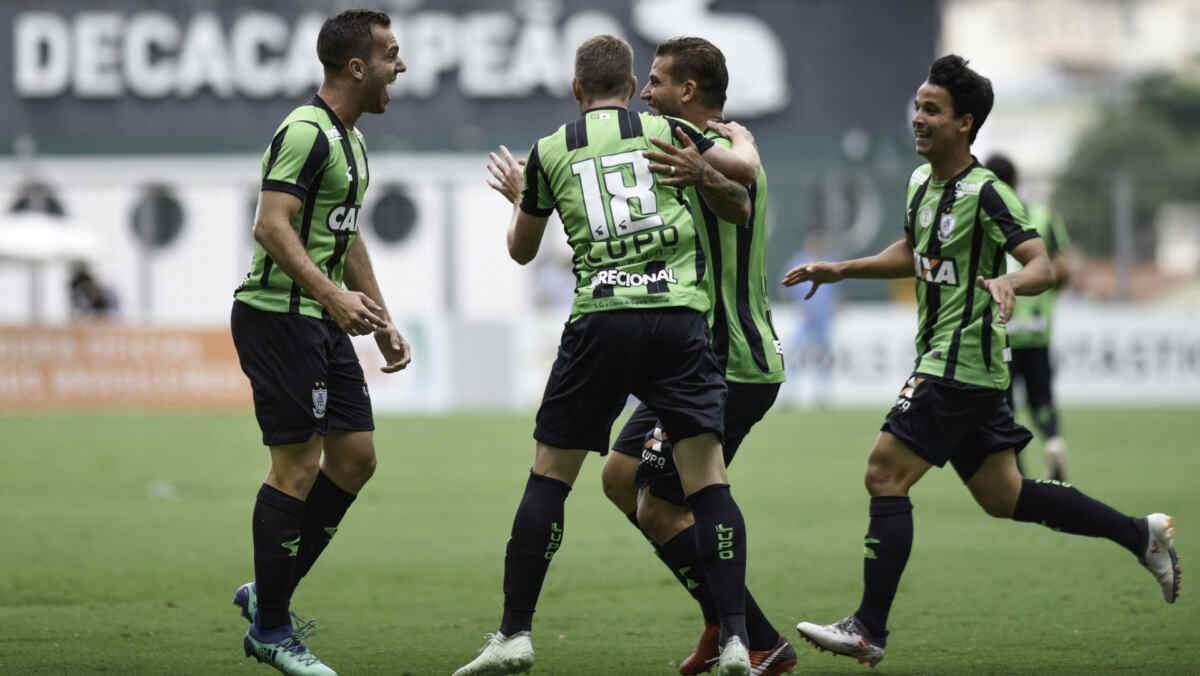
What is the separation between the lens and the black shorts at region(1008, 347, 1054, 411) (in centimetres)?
1178

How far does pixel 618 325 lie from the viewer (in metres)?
5.70

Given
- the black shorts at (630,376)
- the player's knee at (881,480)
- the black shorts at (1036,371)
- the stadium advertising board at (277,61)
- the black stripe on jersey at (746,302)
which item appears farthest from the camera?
the stadium advertising board at (277,61)

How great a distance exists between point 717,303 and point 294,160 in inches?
63.5

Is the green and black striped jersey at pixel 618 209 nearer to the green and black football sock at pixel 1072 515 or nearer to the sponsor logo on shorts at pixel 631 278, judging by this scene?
the sponsor logo on shorts at pixel 631 278

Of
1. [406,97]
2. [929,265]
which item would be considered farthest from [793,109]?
[929,265]

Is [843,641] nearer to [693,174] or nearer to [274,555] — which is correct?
[693,174]

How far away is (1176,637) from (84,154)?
102ft

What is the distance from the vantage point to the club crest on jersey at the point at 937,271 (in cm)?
648

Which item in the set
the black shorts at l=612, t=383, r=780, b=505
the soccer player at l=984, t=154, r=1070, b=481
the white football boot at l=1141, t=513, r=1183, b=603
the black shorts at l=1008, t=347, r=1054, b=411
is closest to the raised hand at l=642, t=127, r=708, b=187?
the black shorts at l=612, t=383, r=780, b=505

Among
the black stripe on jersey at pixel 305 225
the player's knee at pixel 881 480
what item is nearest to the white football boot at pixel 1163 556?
the player's knee at pixel 881 480

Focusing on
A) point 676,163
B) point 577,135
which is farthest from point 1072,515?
point 577,135

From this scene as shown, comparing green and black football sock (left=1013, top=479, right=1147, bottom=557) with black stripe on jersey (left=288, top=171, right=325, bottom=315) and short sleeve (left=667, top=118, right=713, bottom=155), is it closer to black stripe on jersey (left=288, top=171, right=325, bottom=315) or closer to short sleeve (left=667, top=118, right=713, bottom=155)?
short sleeve (left=667, top=118, right=713, bottom=155)

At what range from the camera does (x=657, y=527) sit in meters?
6.24

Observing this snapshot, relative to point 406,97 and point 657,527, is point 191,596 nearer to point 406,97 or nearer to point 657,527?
point 657,527
